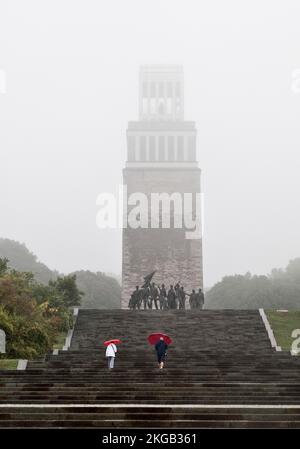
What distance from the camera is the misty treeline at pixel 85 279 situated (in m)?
58.8

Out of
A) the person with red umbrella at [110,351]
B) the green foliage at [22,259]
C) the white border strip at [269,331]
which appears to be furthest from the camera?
the green foliage at [22,259]

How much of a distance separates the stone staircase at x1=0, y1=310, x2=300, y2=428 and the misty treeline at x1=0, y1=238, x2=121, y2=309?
104 ft

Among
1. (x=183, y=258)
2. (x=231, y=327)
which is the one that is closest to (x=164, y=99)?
(x=183, y=258)

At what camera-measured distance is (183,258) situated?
5181 centimetres

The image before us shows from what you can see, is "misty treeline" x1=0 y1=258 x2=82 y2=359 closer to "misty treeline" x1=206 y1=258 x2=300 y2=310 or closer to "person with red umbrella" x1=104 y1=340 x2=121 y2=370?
"person with red umbrella" x1=104 y1=340 x2=121 y2=370

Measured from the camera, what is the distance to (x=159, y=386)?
15711 millimetres

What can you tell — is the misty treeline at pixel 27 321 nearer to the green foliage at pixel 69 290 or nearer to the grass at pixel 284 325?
the green foliage at pixel 69 290

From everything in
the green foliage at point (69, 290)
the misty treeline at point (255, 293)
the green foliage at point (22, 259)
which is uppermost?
the green foliage at point (22, 259)

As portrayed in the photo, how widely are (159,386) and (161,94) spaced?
47.1 metres

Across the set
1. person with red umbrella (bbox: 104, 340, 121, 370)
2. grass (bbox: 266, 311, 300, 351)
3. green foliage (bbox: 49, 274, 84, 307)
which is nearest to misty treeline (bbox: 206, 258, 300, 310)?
grass (bbox: 266, 311, 300, 351)

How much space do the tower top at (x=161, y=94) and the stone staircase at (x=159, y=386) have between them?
119 ft

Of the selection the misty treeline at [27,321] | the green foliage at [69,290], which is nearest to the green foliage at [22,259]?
the green foliage at [69,290]

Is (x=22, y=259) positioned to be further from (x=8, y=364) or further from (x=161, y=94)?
(x=8, y=364)

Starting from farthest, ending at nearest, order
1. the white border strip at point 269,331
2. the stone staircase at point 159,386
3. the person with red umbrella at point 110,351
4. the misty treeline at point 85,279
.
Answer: the misty treeline at point 85,279 → the white border strip at point 269,331 → the person with red umbrella at point 110,351 → the stone staircase at point 159,386
